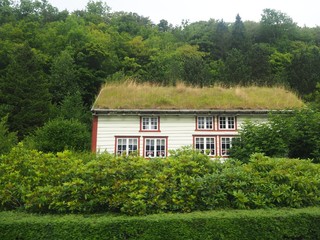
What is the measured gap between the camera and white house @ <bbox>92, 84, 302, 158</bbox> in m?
19.8

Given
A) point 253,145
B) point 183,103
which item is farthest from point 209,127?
point 253,145

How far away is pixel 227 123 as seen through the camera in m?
20.5

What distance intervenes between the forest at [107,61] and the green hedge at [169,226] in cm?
1781

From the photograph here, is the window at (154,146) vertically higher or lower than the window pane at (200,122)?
lower

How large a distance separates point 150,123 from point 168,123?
115cm

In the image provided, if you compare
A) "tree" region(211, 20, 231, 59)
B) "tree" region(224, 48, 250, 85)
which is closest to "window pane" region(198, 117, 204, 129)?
"tree" region(224, 48, 250, 85)

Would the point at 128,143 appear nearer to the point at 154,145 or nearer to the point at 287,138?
the point at 154,145

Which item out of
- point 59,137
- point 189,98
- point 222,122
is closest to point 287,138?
point 222,122

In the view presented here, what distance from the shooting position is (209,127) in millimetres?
20422

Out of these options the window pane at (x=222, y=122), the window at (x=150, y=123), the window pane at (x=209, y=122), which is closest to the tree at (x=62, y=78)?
the window at (x=150, y=123)

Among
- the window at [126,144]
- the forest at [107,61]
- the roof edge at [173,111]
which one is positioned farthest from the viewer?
the forest at [107,61]

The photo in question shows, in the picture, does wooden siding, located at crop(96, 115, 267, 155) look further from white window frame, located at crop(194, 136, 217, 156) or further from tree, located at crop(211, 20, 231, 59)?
tree, located at crop(211, 20, 231, 59)

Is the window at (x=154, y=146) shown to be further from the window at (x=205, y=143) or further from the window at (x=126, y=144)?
the window at (x=205, y=143)

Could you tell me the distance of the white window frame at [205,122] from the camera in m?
20.4
